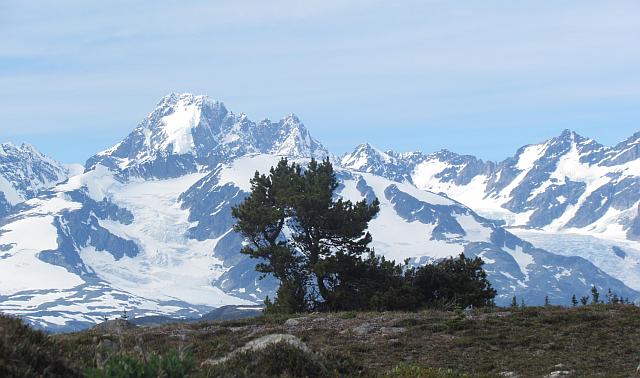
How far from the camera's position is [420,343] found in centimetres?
2875

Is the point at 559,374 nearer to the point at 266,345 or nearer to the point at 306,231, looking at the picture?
the point at 266,345

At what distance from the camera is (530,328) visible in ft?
101

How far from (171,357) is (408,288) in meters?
38.4

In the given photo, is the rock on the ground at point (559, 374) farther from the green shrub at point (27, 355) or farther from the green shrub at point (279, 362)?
the green shrub at point (27, 355)

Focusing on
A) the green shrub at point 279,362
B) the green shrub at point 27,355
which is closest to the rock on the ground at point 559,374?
the green shrub at point 279,362

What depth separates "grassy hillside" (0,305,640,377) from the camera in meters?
18.8

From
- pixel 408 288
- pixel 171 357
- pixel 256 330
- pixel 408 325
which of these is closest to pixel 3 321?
pixel 171 357

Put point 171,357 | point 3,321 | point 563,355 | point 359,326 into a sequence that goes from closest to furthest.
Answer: point 171,357
point 3,321
point 563,355
point 359,326

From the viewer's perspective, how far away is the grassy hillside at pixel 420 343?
1880 cm

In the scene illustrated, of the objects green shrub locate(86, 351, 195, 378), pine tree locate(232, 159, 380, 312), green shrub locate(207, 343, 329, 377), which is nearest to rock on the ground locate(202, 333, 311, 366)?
green shrub locate(207, 343, 329, 377)

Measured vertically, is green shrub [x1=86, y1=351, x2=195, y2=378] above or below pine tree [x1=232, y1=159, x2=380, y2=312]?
below

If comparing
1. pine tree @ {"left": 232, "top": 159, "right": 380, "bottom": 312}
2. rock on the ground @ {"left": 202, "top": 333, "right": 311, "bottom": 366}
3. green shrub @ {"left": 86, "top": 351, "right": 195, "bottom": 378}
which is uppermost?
pine tree @ {"left": 232, "top": 159, "right": 380, "bottom": 312}

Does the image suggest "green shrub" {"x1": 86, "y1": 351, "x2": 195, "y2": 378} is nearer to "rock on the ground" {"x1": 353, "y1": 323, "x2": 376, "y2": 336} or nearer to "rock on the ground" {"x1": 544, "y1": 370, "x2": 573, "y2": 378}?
"rock on the ground" {"x1": 544, "y1": 370, "x2": 573, "y2": 378}

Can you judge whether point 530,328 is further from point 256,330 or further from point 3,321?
point 3,321
